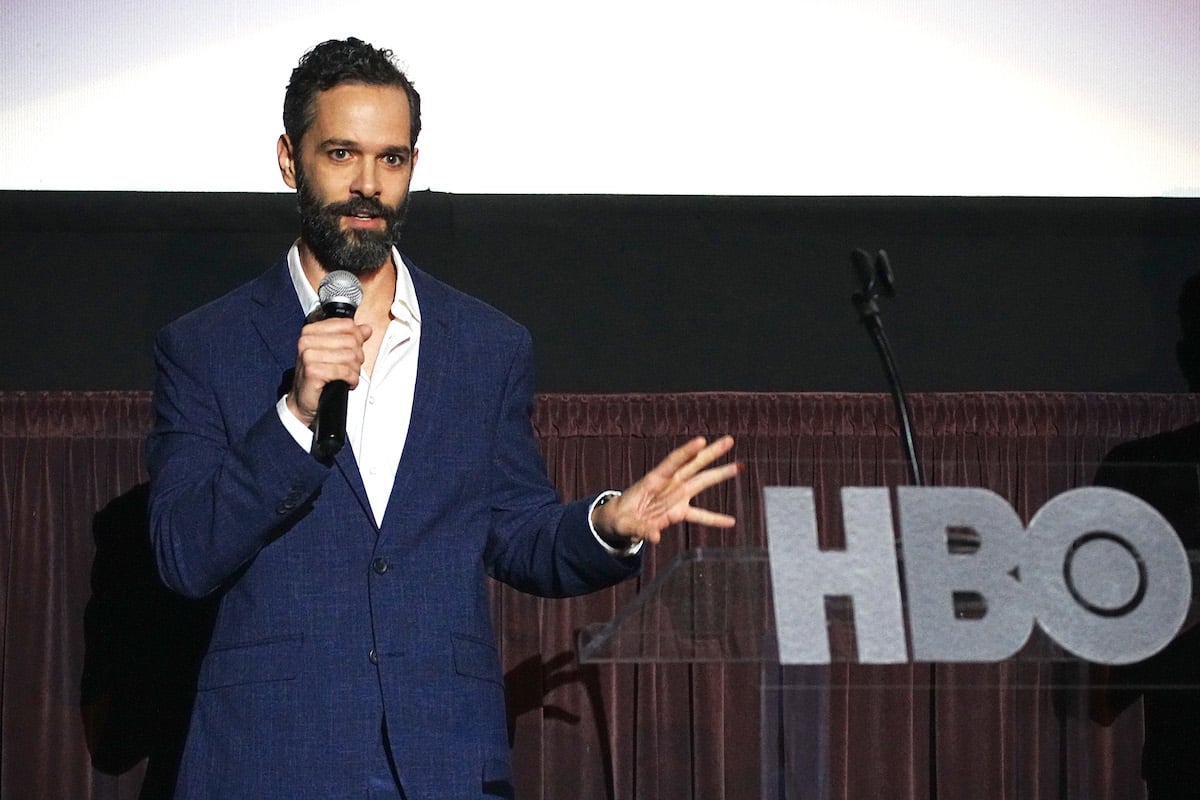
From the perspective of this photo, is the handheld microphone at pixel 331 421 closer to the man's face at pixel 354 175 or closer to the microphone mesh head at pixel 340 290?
the microphone mesh head at pixel 340 290

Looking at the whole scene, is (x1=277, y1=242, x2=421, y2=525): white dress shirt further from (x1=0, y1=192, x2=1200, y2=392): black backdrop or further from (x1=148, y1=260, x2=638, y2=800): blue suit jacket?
(x1=0, y1=192, x2=1200, y2=392): black backdrop

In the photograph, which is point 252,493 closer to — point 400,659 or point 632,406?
point 400,659

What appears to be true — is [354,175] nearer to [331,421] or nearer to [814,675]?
[331,421]

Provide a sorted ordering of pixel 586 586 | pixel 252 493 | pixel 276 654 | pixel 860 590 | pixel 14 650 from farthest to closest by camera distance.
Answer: pixel 14 650 → pixel 586 586 → pixel 276 654 → pixel 252 493 → pixel 860 590

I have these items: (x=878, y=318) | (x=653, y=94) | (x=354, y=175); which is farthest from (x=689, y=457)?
(x=653, y=94)

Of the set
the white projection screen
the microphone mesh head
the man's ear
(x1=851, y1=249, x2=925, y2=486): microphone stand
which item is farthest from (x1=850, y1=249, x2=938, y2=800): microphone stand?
the white projection screen

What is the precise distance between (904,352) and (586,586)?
5.21ft

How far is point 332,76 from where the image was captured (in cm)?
216

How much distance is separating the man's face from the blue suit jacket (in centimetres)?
11

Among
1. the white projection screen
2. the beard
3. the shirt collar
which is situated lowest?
the shirt collar

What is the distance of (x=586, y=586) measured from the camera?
2.05 metres

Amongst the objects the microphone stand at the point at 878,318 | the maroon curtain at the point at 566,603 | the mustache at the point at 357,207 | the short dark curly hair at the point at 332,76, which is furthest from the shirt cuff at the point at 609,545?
the maroon curtain at the point at 566,603

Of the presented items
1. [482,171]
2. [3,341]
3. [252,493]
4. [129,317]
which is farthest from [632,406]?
[252,493]

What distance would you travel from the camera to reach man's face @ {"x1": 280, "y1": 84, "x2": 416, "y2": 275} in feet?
6.89
